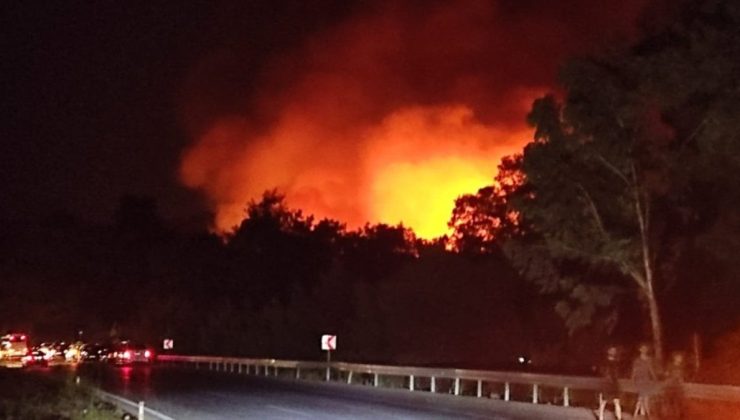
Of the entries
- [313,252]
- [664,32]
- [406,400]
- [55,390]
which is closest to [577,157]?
[664,32]

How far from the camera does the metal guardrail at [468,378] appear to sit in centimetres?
2737

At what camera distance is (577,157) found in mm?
46438

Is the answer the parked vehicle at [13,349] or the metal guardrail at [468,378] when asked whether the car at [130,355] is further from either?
the parked vehicle at [13,349]

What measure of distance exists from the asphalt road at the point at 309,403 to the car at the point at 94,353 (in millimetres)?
34734

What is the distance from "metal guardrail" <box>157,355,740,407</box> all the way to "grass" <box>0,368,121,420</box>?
11.9 m

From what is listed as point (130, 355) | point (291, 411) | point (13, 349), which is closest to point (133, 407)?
point (291, 411)

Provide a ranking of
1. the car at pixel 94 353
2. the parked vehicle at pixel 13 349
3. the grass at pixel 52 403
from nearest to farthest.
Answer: the grass at pixel 52 403
the car at pixel 94 353
the parked vehicle at pixel 13 349

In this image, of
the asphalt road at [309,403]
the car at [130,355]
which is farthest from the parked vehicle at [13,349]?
the asphalt road at [309,403]

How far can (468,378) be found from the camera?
38.3m

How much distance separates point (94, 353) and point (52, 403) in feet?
184

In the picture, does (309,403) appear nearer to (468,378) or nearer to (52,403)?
(468,378)

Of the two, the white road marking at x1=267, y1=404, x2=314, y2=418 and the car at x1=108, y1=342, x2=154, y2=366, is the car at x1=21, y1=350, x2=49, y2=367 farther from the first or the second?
the white road marking at x1=267, y1=404, x2=314, y2=418

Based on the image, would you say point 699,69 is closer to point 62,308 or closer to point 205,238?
point 205,238

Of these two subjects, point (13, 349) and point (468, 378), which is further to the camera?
point (13, 349)
